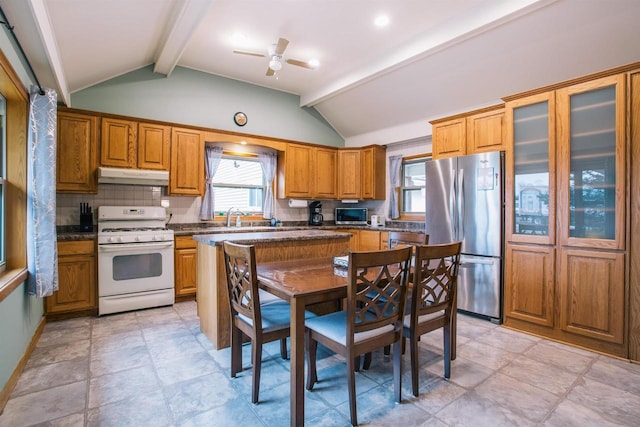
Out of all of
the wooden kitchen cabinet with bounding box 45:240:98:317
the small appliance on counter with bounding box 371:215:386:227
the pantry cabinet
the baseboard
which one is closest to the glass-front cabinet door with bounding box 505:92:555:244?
the pantry cabinet

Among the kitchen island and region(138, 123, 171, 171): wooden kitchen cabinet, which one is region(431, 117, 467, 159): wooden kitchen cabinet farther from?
region(138, 123, 171, 171): wooden kitchen cabinet

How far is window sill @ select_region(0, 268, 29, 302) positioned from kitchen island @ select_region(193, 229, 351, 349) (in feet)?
3.93

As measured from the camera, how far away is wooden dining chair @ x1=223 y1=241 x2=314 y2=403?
6.02 feet

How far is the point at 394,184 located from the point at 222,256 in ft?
12.0

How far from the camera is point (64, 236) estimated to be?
3.27 m

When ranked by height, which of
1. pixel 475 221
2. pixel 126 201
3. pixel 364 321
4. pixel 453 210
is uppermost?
pixel 126 201

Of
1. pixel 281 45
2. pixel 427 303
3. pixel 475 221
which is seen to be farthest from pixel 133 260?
pixel 475 221

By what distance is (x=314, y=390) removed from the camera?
80.0 inches

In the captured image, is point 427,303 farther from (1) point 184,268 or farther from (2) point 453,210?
(1) point 184,268

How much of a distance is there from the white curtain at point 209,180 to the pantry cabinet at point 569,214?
12.3ft

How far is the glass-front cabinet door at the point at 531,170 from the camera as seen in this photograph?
9.60 feet

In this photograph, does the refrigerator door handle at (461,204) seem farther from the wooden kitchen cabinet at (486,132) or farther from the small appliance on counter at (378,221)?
the small appliance on counter at (378,221)

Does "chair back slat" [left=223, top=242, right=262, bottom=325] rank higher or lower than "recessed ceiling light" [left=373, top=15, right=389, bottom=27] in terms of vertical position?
lower

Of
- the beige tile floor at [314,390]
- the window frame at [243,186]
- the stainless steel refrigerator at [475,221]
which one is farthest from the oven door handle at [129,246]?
the stainless steel refrigerator at [475,221]
